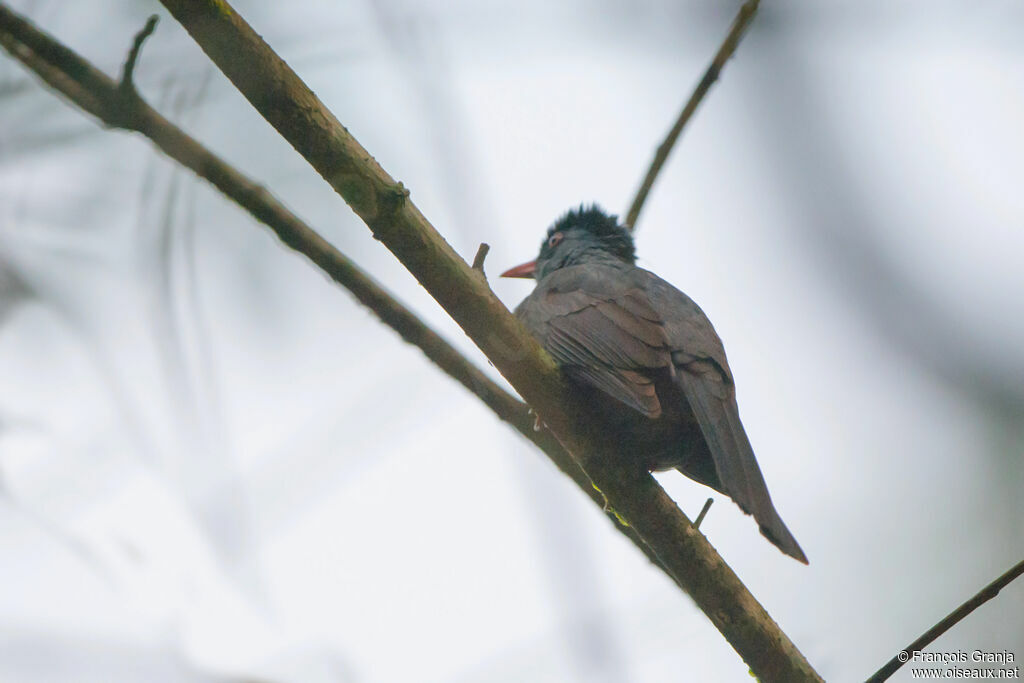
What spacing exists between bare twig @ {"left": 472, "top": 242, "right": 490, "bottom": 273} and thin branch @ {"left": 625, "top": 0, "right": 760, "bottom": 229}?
145 cm

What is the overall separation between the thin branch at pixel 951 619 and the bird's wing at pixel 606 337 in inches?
41.2

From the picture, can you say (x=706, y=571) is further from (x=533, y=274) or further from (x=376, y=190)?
(x=533, y=274)

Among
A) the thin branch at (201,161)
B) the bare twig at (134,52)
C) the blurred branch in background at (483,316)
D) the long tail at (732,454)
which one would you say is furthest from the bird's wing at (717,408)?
the bare twig at (134,52)

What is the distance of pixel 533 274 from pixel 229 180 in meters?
2.59

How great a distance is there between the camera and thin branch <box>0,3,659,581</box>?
2816 mm

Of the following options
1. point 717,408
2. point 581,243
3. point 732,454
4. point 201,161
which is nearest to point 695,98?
point 581,243

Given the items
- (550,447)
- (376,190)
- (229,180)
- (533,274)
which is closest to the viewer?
(376,190)

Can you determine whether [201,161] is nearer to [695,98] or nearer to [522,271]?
[695,98]

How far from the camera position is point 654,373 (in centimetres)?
340

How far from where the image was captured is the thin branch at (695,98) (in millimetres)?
4051

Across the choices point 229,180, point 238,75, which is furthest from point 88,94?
point 238,75

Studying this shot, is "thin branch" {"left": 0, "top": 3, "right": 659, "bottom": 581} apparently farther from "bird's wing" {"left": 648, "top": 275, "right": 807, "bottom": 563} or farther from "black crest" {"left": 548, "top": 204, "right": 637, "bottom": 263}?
"black crest" {"left": 548, "top": 204, "right": 637, "bottom": 263}

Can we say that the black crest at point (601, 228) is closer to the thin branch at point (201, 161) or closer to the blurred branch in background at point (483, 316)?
the thin branch at point (201, 161)

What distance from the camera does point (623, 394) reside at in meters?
3.08
